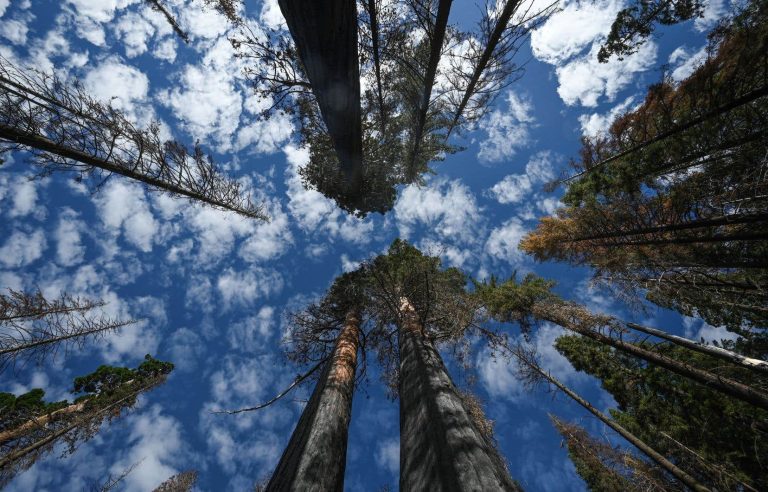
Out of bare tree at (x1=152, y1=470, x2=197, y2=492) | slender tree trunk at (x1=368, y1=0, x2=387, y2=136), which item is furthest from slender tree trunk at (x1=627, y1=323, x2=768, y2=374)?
bare tree at (x1=152, y1=470, x2=197, y2=492)

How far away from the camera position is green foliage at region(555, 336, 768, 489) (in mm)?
7500

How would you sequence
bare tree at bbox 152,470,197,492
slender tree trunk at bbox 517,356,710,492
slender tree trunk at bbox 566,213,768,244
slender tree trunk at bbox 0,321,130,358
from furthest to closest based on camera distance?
bare tree at bbox 152,470,197,492 → slender tree trunk at bbox 0,321,130,358 → slender tree trunk at bbox 517,356,710,492 → slender tree trunk at bbox 566,213,768,244

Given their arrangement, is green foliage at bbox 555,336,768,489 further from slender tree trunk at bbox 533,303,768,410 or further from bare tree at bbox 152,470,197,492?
bare tree at bbox 152,470,197,492

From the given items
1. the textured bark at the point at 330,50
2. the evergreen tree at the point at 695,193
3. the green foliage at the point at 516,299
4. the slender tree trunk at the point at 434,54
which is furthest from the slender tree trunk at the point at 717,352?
the textured bark at the point at 330,50

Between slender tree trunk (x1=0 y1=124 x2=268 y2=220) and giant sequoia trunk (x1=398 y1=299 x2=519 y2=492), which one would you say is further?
slender tree trunk (x1=0 y1=124 x2=268 y2=220)

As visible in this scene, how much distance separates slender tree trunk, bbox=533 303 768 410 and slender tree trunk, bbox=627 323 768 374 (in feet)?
1.64

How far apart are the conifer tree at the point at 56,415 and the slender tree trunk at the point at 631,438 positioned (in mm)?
16583

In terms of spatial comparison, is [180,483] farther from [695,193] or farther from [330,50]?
[695,193]

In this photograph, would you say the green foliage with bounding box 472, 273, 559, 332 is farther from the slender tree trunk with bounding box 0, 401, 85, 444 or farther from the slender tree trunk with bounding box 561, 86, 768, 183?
the slender tree trunk with bounding box 0, 401, 85, 444

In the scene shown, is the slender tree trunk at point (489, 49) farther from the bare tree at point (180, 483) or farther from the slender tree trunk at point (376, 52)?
the bare tree at point (180, 483)

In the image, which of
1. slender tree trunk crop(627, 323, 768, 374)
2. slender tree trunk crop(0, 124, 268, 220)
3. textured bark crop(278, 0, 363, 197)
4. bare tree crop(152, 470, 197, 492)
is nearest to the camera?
textured bark crop(278, 0, 363, 197)

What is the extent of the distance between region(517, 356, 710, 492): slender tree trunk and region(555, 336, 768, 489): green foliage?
1.31ft

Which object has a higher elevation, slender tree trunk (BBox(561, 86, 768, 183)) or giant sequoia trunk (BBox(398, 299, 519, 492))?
slender tree trunk (BBox(561, 86, 768, 183))

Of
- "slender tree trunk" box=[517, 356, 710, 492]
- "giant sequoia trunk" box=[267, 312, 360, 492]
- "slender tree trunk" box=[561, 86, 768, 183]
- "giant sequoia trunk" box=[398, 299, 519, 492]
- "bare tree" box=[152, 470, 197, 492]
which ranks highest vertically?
"slender tree trunk" box=[561, 86, 768, 183]
